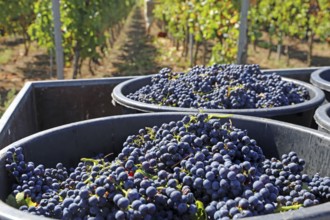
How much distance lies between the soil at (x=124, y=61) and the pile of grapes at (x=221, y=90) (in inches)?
191

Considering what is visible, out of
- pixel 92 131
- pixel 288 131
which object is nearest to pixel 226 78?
pixel 288 131

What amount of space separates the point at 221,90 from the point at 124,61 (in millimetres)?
8466

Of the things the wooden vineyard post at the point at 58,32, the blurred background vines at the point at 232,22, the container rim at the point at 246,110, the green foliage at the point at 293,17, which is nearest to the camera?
the container rim at the point at 246,110

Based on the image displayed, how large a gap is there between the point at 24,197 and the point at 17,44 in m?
12.5

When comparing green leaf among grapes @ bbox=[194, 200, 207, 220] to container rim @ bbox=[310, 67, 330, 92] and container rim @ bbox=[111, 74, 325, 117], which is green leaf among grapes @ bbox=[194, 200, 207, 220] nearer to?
container rim @ bbox=[111, 74, 325, 117]

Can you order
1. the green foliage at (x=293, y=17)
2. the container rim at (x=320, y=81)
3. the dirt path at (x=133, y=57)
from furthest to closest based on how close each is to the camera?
the green foliage at (x=293, y=17)
the dirt path at (x=133, y=57)
the container rim at (x=320, y=81)

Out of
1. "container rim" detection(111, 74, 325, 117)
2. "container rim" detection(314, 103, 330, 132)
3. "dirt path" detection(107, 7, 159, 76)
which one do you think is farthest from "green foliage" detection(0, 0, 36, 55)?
"container rim" detection(314, 103, 330, 132)

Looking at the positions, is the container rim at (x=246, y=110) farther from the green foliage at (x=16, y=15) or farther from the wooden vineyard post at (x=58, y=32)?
the green foliage at (x=16, y=15)

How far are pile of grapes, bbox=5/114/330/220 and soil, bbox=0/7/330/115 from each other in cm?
556

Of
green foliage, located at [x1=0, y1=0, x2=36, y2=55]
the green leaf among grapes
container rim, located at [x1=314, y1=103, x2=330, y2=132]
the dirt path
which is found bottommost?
the dirt path

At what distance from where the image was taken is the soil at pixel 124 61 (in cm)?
859

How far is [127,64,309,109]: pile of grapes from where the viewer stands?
2178 millimetres

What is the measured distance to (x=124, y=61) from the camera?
10.5 m

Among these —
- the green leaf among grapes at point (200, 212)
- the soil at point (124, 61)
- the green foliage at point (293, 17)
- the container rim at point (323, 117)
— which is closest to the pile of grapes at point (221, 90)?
the container rim at point (323, 117)
